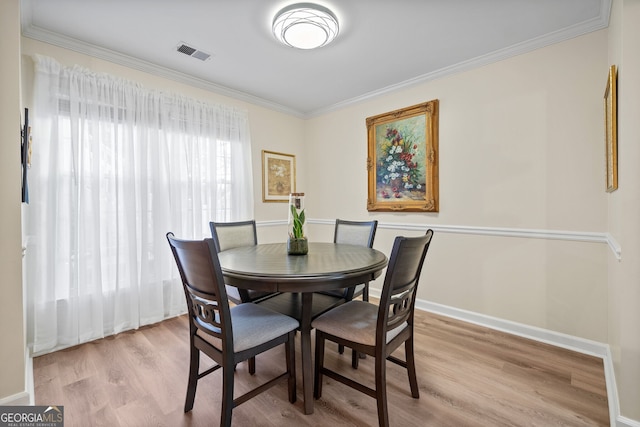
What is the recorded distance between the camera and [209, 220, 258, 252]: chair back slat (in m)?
2.56

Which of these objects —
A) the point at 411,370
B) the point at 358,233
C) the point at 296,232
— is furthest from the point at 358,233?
the point at 411,370

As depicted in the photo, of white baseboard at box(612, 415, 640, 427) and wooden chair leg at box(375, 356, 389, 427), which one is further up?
wooden chair leg at box(375, 356, 389, 427)

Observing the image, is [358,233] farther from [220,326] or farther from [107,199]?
[107,199]

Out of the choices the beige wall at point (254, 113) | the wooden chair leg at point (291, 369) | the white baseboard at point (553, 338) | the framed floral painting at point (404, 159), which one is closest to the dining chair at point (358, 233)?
the framed floral painting at point (404, 159)

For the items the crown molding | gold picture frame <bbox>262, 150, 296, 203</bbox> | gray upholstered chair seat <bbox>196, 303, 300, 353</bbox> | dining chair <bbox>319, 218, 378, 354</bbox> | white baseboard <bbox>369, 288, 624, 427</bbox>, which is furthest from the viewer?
gold picture frame <bbox>262, 150, 296, 203</bbox>

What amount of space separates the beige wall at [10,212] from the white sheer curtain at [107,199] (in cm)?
79

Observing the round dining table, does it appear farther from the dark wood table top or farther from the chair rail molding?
the chair rail molding

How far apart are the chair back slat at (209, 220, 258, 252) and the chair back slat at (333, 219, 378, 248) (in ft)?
2.81

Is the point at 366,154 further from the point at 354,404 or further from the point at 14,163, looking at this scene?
the point at 14,163

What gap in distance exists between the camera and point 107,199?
2.54m

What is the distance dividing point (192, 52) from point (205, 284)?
221cm

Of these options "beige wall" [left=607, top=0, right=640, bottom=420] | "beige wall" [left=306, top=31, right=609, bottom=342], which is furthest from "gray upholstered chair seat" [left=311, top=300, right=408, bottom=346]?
"beige wall" [left=306, top=31, right=609, bottom=342]

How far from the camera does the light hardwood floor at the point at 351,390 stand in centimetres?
159

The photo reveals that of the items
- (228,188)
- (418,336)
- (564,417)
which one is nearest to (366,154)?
(228,188)
